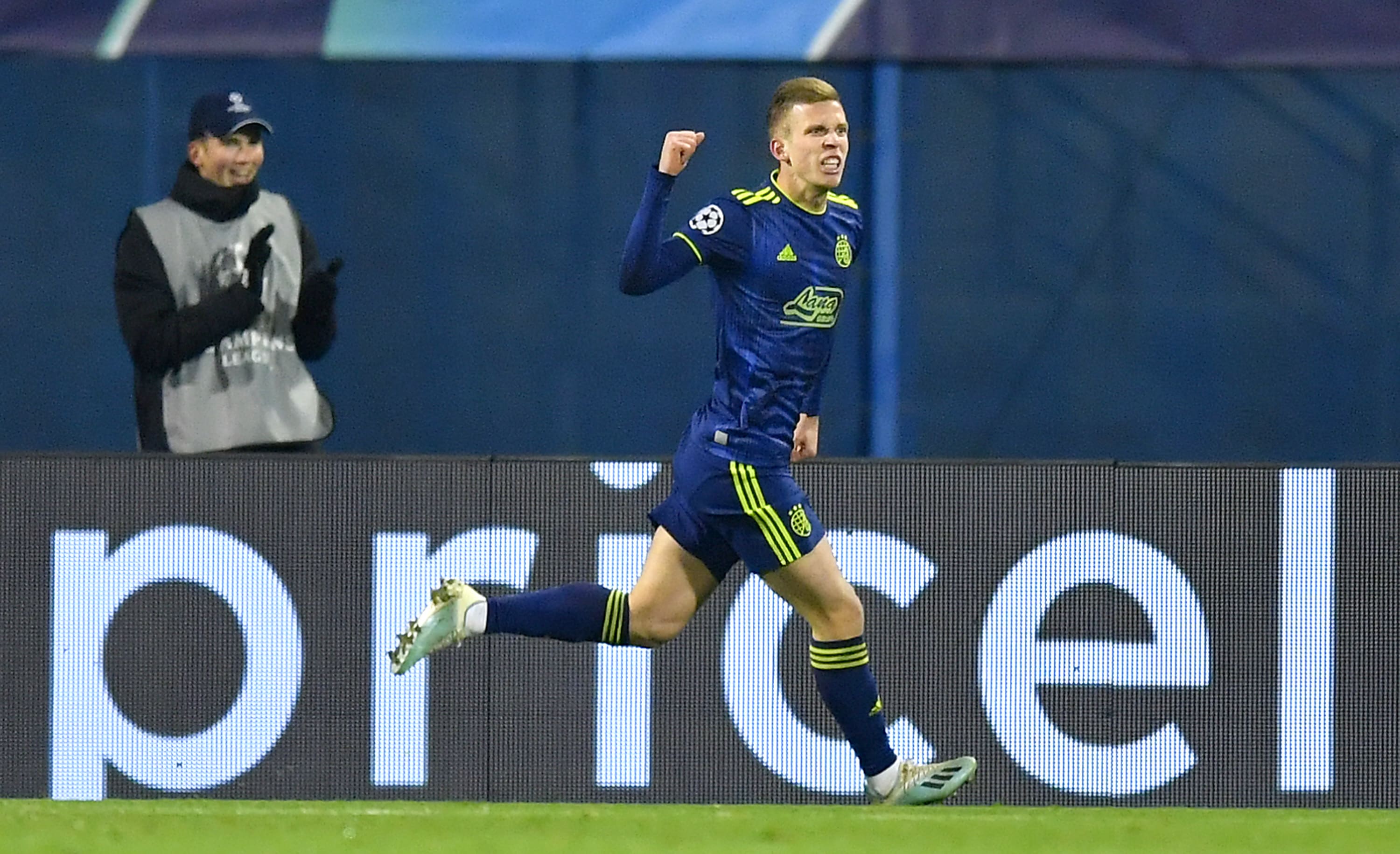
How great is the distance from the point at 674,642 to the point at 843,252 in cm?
126

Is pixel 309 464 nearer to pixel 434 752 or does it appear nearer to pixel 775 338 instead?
pixel 434 752

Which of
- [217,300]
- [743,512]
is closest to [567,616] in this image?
[743,512]

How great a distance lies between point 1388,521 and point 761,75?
2.97 metres

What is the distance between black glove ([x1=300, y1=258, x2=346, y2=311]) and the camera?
294 inches

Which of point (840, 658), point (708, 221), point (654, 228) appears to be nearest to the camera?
point (654, 228)

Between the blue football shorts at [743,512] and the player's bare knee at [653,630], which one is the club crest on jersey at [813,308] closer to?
the blue football shorts at [743,512]

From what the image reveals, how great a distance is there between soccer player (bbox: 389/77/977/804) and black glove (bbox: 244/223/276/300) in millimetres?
1505

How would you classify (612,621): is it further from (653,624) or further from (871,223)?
(871,223)

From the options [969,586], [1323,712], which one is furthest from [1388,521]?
Result: [969,586]

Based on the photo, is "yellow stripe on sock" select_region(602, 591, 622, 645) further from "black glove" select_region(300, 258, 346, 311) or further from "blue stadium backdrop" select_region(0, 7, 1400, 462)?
"blue stadium backdrop" select_region(0, 7, 1400, 462)

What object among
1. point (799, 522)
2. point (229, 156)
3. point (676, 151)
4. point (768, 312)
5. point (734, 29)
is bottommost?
point (799, 522)

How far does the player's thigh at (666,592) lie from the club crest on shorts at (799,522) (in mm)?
270

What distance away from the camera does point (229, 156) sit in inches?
292

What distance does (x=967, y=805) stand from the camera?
22.0 ft
